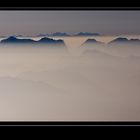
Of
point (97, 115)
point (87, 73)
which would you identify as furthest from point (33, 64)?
point (97, 115)

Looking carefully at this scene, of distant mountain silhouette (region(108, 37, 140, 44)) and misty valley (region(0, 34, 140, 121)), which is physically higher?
distant mountain silhouette (region(108, 37, 140, 44))

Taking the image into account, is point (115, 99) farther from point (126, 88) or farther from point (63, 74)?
point (63, 74)

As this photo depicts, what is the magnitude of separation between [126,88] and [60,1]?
1.38ft

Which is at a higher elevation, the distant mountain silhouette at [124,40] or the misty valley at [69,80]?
Answer: the distant mountain silhouette at [124,40]

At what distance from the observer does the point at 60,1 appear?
1435mm

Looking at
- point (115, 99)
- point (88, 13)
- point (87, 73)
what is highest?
point (88, 13)

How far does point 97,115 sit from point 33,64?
1.04ft

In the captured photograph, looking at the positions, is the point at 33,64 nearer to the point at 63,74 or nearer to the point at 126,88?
the point at 63,74

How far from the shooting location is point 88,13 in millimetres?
1461

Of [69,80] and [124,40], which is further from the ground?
Result: [124,40]
